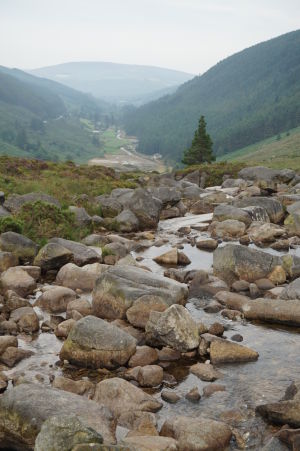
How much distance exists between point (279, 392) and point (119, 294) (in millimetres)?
7796

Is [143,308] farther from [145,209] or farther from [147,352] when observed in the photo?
[145,209]

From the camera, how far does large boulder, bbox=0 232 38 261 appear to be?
27.9 meters

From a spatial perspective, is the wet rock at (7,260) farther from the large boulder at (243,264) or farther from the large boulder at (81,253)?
the large boulder at (243,264)

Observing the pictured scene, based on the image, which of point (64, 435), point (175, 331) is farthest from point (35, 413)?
point (175, 331)

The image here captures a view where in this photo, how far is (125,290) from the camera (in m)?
20.0

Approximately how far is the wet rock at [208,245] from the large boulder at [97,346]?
685 inches

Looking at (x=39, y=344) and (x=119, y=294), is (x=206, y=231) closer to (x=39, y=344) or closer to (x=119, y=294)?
(x=119, y=294)

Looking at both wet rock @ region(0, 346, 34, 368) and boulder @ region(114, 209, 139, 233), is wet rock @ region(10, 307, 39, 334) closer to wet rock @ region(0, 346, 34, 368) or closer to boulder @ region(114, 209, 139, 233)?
wet rock @ region(0, 346, 34, 368)

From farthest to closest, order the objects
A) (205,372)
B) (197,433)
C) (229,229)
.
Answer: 1. (229,229)
2. (205,372)
3. (197,433)

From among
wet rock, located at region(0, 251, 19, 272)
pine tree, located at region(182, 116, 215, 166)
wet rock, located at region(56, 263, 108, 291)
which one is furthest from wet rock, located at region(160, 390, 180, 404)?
pine tree, located at region(182, 116, 215, 166)

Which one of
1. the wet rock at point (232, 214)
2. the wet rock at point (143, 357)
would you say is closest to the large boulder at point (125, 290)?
the wet rock at point (143, 357)

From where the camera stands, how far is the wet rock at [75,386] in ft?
47.2

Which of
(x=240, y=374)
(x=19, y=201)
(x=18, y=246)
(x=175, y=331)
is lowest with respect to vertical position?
(x=240, y=374)

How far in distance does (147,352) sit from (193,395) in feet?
8.89
